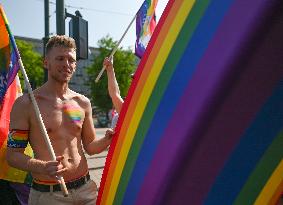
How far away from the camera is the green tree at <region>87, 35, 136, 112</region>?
1647 inches

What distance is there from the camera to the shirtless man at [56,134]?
2.34 m

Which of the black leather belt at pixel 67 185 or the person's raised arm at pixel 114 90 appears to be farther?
the person's raised arm at pixel 114 90

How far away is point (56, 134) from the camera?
2451mm

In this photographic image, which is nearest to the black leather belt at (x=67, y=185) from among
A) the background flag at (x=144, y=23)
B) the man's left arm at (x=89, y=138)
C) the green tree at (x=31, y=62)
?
the man's left arm at (x=89, y=138)

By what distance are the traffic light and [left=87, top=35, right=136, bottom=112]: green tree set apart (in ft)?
115

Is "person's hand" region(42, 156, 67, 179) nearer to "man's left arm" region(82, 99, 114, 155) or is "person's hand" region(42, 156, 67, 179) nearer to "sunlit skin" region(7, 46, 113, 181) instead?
"sunlit skin" region(7, 46, 113, 181)

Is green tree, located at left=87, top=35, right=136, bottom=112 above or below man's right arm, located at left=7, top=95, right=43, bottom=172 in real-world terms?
below

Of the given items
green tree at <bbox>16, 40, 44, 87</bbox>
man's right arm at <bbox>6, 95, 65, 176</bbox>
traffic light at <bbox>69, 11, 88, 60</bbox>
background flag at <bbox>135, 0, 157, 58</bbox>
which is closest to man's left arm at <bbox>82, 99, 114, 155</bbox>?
man's right arm at <bbox>6, 95, 65, 176</bbox>

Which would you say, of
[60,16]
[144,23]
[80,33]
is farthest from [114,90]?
[60,16]

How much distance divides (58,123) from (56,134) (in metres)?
0.07

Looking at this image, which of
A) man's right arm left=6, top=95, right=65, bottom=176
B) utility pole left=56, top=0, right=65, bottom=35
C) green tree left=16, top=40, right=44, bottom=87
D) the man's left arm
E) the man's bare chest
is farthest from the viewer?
green tree left=16, top=40, right=44, bottom=87

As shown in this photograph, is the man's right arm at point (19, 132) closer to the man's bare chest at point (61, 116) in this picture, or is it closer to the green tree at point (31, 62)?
the man's bare chest at point (61, 116)

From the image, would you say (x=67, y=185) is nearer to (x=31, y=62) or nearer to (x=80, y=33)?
(x=80, y=33)

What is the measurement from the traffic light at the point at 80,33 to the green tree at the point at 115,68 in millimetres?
34920
